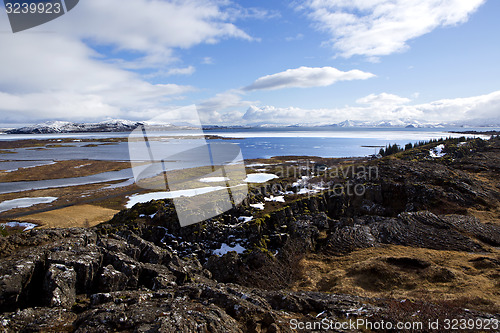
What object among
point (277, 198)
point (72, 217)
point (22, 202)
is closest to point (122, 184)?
point (22, 202)

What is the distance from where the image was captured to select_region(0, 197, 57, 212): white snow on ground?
4247 centimetres

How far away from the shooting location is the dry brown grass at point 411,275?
14.5 meters

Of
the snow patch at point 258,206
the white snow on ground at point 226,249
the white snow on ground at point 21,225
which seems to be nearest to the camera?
the white snow on ground at point 226,249

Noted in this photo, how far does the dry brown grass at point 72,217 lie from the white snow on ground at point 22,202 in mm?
8089

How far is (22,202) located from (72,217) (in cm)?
1731

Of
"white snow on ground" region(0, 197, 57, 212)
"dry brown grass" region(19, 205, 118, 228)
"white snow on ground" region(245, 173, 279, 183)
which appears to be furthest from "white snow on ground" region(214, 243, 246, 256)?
"white snow on ground" region(0, 197, 57, 212)

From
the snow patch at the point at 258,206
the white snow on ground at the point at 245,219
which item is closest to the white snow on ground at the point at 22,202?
the snow patch at the point at 258,206

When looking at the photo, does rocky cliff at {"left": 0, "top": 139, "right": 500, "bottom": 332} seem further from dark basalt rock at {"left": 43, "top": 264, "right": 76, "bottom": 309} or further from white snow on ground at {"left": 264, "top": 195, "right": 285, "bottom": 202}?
white snow on ground at {"left": 264, "top": 195, "right": 285, "bottom": 202}

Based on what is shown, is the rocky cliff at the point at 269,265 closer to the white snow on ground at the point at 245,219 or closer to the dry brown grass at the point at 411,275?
the dry brown grass at the point at 411,275

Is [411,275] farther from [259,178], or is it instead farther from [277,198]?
[259,178]

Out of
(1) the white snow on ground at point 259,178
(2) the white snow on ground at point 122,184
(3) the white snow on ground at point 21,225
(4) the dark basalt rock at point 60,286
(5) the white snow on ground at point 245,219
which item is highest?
(4) the dark basalt rock at point 60,286

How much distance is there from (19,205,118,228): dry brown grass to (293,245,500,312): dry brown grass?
31.7 metres

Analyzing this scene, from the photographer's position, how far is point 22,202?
45.4 meters

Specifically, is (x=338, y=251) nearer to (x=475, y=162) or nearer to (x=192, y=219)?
(x=192, y=219)
